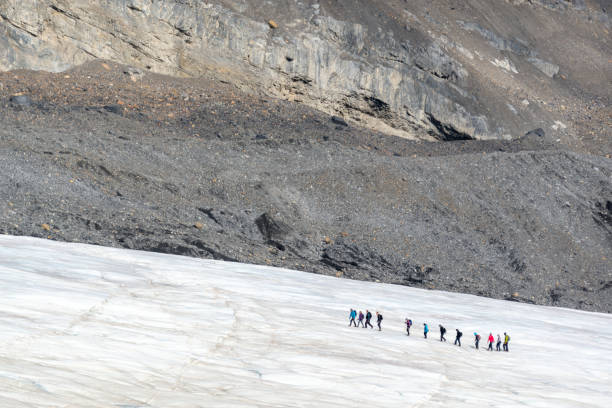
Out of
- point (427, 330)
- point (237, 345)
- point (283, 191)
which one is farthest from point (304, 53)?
point (237, 345)

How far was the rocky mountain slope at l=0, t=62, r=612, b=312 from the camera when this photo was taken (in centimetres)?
2283

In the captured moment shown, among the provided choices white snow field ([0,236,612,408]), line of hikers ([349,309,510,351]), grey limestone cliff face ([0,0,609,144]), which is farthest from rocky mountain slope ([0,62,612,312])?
line of hikers ([349,309,510,351])

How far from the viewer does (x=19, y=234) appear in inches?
754

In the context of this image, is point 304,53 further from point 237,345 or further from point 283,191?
point 237,345

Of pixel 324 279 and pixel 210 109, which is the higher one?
pixel 210 109

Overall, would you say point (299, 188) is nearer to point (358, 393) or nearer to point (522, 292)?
point (522, 292)

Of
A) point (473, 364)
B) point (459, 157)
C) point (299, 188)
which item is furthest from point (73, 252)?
point (459, 157)

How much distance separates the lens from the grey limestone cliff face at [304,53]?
38200 mm

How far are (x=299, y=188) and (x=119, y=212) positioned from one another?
8821 millimetres

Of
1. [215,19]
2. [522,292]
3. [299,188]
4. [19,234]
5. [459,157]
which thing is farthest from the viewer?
[215,19]

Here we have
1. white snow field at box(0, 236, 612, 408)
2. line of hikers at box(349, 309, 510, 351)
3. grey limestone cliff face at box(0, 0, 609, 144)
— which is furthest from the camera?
grey limestone cliff face at box(0, 0, 609, 144)

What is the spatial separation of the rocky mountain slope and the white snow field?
4.41m

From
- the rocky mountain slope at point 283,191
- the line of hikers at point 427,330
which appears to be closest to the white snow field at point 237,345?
the line of hikers at point 427,330

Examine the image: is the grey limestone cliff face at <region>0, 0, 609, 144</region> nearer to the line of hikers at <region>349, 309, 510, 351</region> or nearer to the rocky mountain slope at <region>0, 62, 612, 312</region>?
the rocky mountain slope at <region>0, 62, 612, 312</region>
